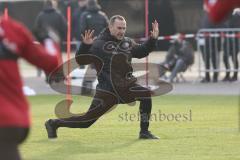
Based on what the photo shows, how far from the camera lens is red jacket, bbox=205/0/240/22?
692cm

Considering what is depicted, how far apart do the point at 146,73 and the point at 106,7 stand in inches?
312

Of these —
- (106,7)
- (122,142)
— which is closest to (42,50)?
(122,142)

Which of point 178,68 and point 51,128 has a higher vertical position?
point 51,128

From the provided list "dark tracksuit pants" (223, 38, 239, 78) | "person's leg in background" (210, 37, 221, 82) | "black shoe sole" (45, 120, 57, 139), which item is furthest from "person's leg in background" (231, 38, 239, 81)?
"black shoe sole" (45, 120, 57, 139)

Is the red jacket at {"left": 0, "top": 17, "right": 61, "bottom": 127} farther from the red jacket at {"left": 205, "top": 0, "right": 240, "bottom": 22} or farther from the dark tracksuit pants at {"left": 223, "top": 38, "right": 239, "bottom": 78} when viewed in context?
the dark tracksuit pants at {"left": 223, "top": 38, "right": 239, "bottom": 78}

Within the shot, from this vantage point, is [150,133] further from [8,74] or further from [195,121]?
[8,74]

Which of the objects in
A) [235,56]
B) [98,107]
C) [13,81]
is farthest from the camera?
[235,56]

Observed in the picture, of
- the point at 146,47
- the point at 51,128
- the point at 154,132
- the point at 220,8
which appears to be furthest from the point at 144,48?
the point at 220,8

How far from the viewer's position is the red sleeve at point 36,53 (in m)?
6.32

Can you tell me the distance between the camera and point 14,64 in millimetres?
6406

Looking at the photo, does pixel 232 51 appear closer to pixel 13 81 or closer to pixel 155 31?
pixel 155 31

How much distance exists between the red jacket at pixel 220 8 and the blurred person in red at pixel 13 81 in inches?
58.0

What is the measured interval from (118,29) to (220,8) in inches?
162

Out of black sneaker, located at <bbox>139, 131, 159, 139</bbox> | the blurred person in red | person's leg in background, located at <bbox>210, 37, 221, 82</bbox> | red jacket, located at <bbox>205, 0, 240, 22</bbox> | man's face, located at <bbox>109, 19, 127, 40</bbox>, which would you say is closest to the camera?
the blurred person in red
